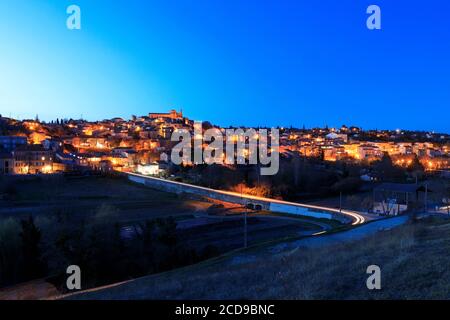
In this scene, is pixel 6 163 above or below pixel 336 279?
above

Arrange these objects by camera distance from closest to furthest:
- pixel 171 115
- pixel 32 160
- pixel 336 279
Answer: pixel 336 279, pixel 32 160, pixel 171 115

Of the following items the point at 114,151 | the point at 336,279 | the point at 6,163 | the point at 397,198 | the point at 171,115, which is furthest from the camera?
the point at 171,115

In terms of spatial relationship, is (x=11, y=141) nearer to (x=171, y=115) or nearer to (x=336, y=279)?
(x=336, y=279)

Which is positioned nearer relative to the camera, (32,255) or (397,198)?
(32,255)

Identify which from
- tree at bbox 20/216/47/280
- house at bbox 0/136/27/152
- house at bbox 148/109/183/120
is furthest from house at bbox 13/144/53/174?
house at bbox 148/109/183/120

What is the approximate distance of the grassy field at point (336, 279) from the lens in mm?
6363

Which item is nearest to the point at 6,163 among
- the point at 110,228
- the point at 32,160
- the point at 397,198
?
the point at 32,160

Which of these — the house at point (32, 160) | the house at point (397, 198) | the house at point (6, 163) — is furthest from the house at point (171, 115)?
the house at point (397, 198)

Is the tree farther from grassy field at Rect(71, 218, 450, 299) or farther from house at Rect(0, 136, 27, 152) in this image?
house at Rect(0, 136, 27, 152)

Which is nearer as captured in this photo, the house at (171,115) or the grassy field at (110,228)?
the grassy field at (110,228)

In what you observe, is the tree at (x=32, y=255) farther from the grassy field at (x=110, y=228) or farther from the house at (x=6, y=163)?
the house at (x=6, y=163)

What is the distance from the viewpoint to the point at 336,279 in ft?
24.2
